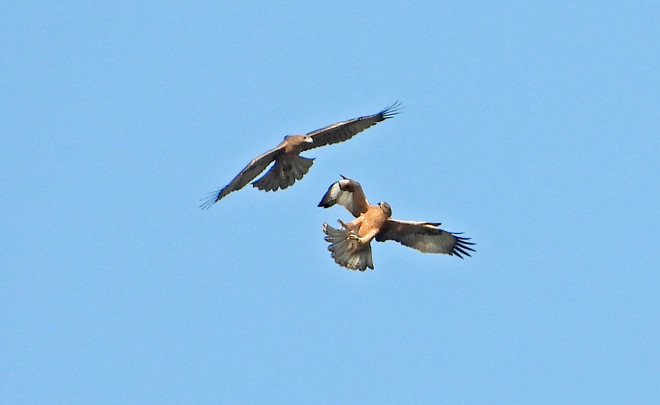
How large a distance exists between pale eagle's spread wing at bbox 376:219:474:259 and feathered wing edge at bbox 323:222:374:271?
0.57 m

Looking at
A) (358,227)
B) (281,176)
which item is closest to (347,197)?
(358,227)

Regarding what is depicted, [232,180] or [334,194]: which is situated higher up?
[232,180]

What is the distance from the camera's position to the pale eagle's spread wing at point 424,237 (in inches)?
724

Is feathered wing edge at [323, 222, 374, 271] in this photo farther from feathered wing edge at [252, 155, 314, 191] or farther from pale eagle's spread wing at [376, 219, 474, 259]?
feathered wing edge at [252, 155, 314, 191]

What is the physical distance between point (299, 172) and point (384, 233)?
2.39 meters

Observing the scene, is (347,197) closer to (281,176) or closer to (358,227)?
(358,227)

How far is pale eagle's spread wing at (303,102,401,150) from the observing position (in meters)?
20.9

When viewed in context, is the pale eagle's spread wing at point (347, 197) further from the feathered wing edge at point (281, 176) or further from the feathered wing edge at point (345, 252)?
the feathered wing edge at point (281, 176)

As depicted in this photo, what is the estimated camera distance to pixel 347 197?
1795cm

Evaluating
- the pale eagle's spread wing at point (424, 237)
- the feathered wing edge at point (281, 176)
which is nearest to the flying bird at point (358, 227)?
the pale eagle's spread wing at point (424, 237)

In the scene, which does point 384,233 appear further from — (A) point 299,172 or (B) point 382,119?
(B) point 382,119

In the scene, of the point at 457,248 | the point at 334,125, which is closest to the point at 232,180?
the point at 334,125

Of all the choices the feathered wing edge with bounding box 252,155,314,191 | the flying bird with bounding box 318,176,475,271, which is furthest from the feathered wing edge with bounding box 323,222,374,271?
the feathered wing edge with bounding box 252,155,314,191

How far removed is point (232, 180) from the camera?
19.8m
